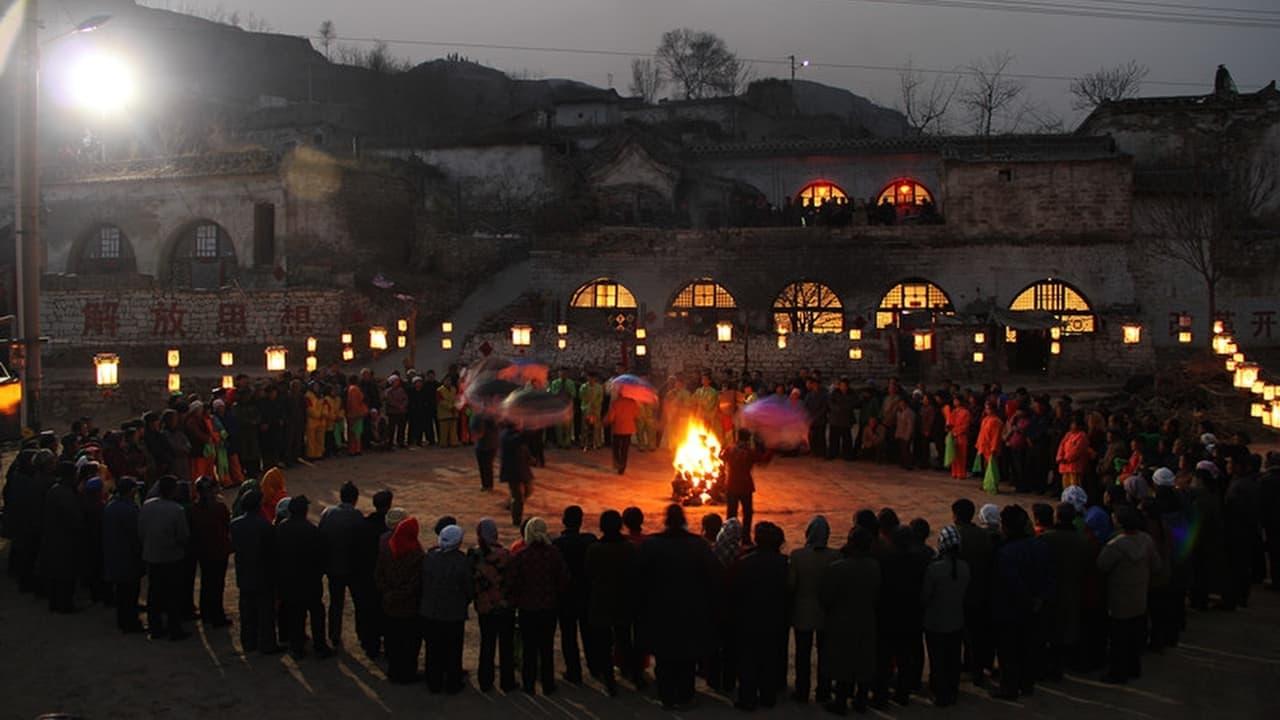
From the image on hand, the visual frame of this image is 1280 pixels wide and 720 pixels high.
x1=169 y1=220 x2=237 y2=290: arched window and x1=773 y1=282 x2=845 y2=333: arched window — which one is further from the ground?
x1=169 y1=220 x2=237 y2=290: arched window

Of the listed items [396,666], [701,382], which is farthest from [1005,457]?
[396,666]

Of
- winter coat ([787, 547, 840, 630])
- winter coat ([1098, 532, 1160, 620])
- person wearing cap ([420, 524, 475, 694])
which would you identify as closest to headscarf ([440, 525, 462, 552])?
person wearing cap ([420, 524, 475, 694])

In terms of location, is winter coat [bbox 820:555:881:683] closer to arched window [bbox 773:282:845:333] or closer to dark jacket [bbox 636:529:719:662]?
dark jacket [bbox 636:529:719:662]

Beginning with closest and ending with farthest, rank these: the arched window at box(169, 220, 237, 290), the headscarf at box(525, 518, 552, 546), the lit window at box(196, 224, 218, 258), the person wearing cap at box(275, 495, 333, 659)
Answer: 1. the headscarf at box(525, 518, 552, 546)
2. the person wearing cap at box(275, 495, 333, 659)
3. the arched window at box(169, 220, 237, 290)
4. the lit window at box(196, 224, 218, 258)

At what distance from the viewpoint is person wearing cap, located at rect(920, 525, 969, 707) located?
8.09 m

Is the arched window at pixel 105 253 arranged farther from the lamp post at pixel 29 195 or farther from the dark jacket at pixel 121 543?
the dark jacket at pixel 121 543

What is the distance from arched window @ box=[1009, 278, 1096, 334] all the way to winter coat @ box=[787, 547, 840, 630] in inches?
977

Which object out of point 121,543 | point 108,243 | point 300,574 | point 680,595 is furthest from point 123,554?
point 108,243

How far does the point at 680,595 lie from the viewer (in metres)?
8.06

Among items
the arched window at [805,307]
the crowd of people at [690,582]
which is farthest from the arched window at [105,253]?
the crowd of people at [690,582]

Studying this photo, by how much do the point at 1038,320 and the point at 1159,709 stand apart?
22.5 metres

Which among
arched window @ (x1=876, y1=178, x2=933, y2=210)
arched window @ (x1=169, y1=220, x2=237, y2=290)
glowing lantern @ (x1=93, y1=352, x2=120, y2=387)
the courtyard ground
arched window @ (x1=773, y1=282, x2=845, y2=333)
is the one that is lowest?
the courtyard ground

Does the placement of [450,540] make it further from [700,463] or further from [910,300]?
[910,300]

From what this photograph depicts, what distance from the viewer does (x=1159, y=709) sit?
823 cm
